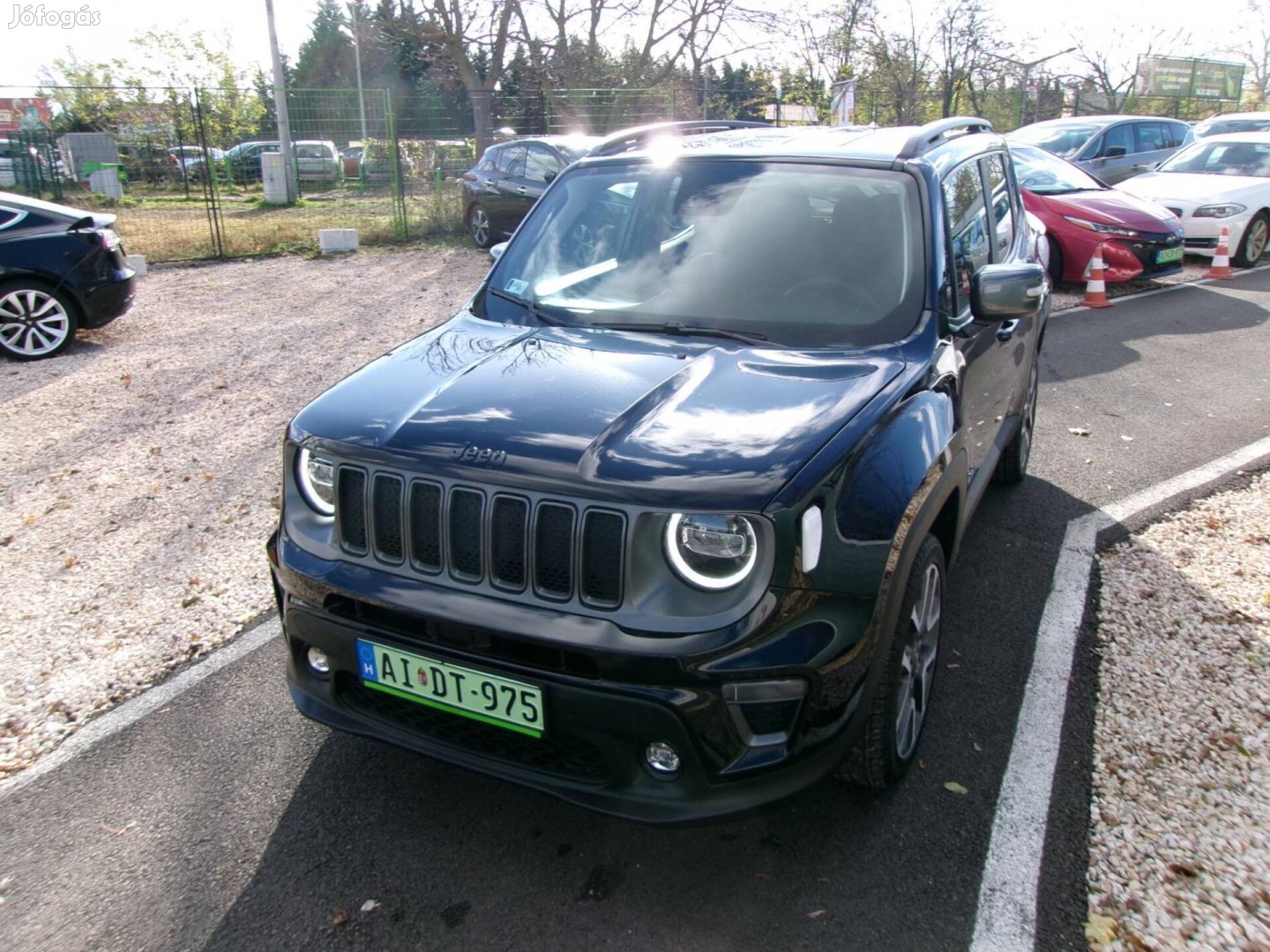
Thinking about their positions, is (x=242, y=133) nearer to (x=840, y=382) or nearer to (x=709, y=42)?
(x=709, y=42)

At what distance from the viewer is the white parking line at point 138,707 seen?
3275 mm

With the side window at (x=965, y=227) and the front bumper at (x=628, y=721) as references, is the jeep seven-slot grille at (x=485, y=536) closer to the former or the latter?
the front bumper at (x=628, y=721)

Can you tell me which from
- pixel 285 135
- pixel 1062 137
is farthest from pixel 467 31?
pixel 1062 137

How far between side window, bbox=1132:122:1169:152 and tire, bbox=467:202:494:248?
10.3 metres

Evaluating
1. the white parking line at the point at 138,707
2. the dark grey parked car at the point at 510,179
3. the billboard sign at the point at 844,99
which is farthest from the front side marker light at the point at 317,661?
the billboard sign at the point at 844,99

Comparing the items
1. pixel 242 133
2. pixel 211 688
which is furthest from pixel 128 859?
pixel 242 133

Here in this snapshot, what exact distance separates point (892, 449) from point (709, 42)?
27.7 metres

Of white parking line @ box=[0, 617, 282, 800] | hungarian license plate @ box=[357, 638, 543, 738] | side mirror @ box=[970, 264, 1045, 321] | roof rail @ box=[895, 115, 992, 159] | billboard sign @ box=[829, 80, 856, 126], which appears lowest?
white parking line @ box=[0, 617, 282, 800]

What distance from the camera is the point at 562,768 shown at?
2551mm

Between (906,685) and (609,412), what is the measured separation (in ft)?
3.88

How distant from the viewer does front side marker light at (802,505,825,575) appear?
239cm

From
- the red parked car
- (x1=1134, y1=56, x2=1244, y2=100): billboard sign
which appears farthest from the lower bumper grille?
(x1=1134, y1=56, x2=1244, y2=100): billboard sign

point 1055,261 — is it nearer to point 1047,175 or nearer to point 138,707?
point 1047,175

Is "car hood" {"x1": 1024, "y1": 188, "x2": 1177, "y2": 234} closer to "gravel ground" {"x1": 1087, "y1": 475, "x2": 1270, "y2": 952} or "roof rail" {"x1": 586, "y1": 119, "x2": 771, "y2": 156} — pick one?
"gravel ground" {"x1": 1087, "y1": 475, "x2": 1270, "y2": 952}
